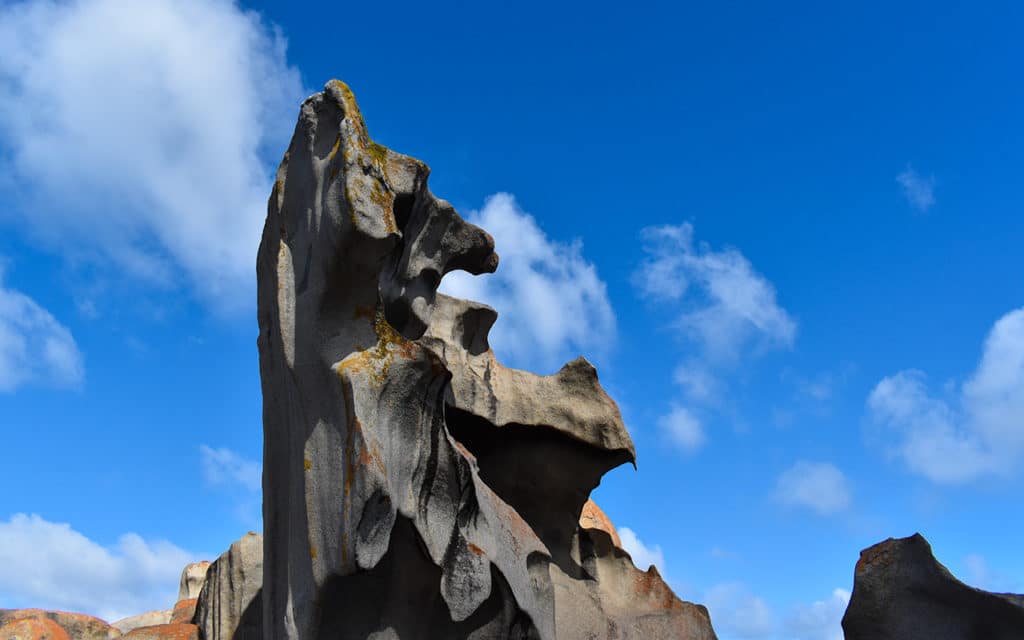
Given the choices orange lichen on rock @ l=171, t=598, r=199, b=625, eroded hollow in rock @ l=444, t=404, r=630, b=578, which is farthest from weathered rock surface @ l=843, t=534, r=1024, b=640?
orange lichen on rock @ l=171, t=598, r=199, b=625

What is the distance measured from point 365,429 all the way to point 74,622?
733cm

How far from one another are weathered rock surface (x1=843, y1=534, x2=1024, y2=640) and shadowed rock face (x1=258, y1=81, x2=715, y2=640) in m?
4.78

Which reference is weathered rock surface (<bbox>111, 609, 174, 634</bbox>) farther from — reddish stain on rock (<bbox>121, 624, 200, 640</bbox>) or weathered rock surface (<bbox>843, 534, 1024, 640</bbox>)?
weathered rock surface (<bbox>843, 534, 1024, 640</bbox>)

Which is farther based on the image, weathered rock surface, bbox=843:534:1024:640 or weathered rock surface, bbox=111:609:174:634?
weathered rock surface, bbox=111:609:174:634

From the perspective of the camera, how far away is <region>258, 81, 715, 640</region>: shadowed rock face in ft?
23.7

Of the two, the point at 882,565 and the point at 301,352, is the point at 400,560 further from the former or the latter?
the point at 882,565

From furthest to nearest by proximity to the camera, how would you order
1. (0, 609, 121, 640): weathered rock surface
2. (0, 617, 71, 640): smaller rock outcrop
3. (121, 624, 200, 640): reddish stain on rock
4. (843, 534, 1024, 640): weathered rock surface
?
(0, 609, 121, 640): weathered rock surface → (843, 534, 1024, 640): weathered rock surface → (0, 617, 71, 640): smaller rock outcrop → (121, 624, 200, 640): reddish stain on rock

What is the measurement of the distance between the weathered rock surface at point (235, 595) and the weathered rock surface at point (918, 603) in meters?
6.67

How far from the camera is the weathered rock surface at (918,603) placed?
10.8 metres

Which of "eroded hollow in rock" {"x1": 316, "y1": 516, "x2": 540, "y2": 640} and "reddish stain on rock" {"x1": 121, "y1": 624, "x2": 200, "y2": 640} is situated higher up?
"reddish stain on rock" {"x1": 121, "y1": 624, "x2": 200, "y2": 640}

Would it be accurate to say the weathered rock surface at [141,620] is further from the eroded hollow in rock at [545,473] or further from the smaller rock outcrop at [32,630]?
the eroded hollow in rock at [545,473]

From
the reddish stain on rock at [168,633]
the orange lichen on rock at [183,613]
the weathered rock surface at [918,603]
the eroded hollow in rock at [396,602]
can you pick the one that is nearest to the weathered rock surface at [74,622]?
the orange lichen on rock at [183,613]

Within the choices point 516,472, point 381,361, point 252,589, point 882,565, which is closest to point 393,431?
point 381,361

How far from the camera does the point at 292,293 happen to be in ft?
26.0
